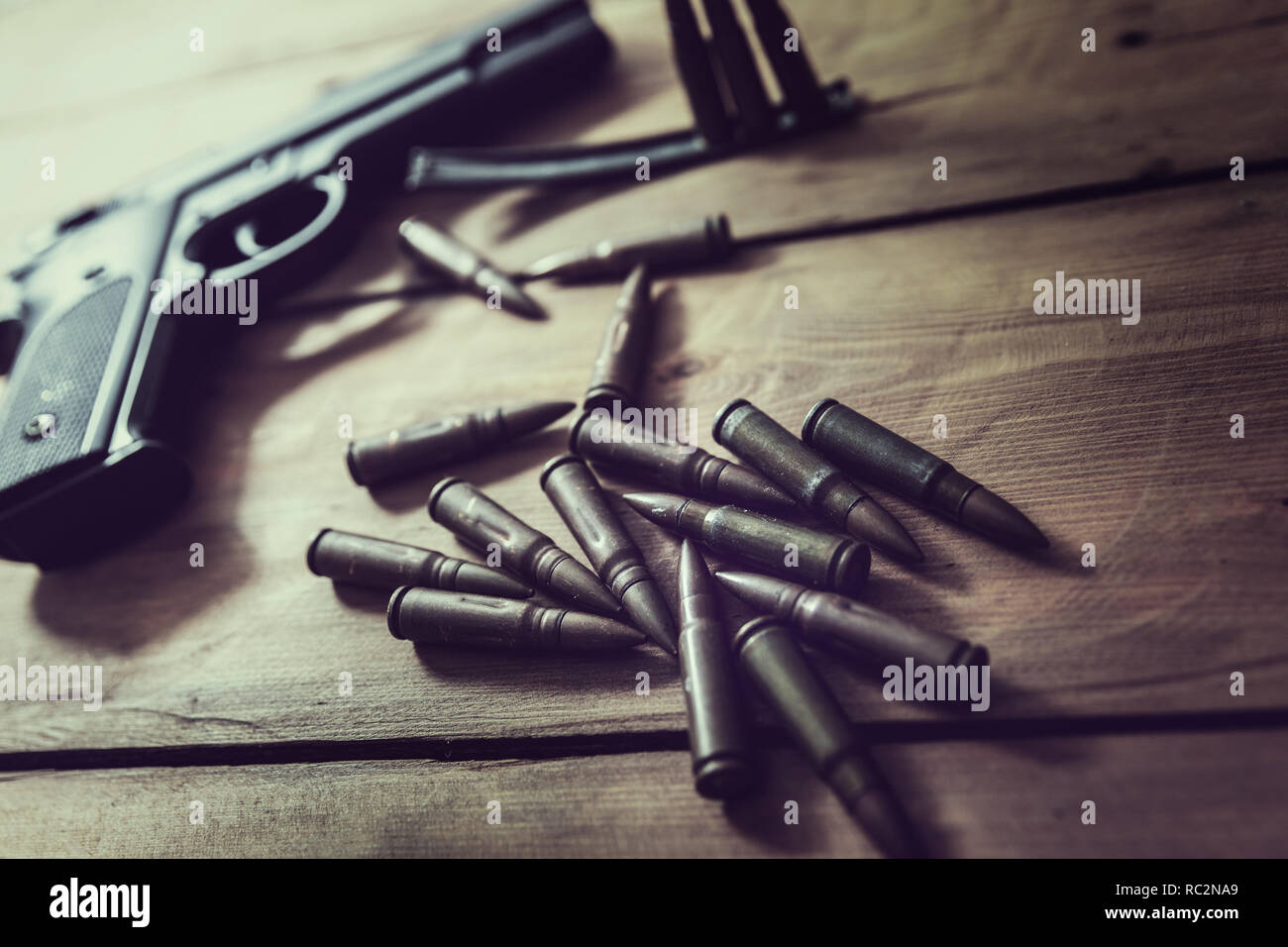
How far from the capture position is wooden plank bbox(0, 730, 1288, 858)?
3.45ft

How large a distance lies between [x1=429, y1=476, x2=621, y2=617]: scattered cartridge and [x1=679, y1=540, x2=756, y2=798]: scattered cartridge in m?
0.14

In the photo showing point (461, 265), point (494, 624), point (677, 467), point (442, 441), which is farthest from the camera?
point (461, 265)

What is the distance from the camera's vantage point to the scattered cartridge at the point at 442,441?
5.60ft

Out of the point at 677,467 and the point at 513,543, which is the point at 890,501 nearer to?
the point at 677,467

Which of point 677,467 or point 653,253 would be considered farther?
point 653,253

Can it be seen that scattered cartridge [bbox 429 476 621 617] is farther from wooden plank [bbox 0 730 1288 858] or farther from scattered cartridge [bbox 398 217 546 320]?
scattered cartridge [bbox 398 217 546 320]

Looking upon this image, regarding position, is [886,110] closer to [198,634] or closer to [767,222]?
[767,222]

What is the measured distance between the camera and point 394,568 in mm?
1533

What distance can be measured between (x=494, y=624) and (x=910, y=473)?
68 cm

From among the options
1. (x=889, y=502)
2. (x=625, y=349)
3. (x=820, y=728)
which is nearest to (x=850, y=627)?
(x=820, y=728)

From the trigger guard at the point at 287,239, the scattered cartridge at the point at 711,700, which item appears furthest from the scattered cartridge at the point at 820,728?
the trigger guard at the point at 287,239
